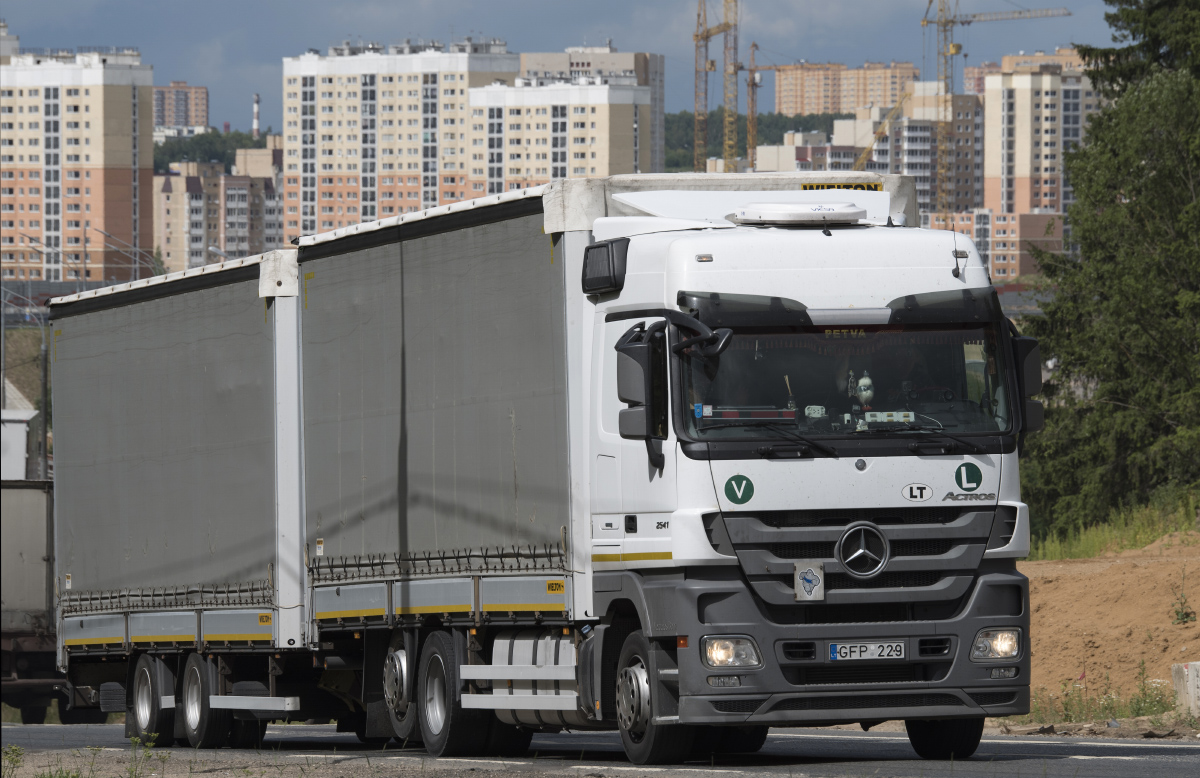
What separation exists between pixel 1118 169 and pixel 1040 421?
31.0m

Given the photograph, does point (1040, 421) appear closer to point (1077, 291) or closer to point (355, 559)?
point (355, 559)

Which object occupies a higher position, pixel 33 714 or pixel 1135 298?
pixel 1135 298

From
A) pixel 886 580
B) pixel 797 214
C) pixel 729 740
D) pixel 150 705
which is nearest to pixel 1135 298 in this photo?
pixel 150 705

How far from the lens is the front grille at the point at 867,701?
460 inches

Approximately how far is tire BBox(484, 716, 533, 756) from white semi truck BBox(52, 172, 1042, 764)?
42mm

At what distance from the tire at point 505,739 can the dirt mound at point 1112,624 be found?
25.2 ft

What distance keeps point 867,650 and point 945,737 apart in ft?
5.37

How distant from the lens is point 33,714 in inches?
1297

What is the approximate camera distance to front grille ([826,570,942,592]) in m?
11.7

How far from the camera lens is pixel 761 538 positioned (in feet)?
38.1

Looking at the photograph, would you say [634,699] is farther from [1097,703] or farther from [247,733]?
[1097,703]

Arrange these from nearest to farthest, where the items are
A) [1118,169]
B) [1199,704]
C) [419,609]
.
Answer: [419,609] < [1199,704] < [1118,169]

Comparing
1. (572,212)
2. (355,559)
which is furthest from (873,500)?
(355,559)

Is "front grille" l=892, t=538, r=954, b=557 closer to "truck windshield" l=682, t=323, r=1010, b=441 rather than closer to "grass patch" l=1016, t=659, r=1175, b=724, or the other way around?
"truck windshield" l=682, t=323, r=1010, b=441
